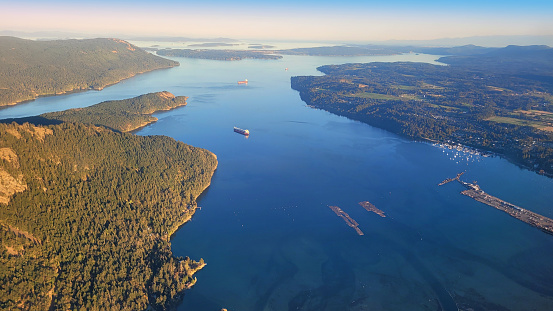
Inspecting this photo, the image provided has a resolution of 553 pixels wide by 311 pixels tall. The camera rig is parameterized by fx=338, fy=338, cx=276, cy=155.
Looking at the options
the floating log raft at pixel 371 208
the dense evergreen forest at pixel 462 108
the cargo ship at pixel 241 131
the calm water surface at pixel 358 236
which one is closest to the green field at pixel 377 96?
the dense evergreen forest at pixel 462 108

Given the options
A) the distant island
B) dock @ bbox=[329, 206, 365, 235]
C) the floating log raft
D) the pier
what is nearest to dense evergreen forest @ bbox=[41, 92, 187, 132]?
the distant island

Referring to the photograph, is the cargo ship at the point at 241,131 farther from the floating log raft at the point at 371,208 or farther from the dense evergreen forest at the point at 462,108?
the floating log raft at the point at 371,208

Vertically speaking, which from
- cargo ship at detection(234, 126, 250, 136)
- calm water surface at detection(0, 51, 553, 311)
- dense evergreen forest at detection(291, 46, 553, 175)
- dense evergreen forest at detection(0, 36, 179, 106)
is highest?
dense evergreen forest at detection(0, 36, 179, 106)

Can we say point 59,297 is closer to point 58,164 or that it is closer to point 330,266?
point 58,164

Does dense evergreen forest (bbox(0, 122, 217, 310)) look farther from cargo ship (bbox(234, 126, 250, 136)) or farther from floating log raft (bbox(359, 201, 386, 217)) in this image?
cargo ship (bbox(234, 126, 250, 136))

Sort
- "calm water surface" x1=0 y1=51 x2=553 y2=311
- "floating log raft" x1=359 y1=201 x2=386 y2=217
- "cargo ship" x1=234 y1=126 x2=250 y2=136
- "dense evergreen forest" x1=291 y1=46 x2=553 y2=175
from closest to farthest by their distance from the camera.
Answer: "calm water surface" x1=0 y1=51 x2=553 y2=311 < "floating log raft" x1=359 y1=201 x2=386 y2=217 < "dense evergreen forest" x1=291 y1=46 x2=553 y2=175 < "cargo ship" x1=234 y1=126 x2=250 y2=136

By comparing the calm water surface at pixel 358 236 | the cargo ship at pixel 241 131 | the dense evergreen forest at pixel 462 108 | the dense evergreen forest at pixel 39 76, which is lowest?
the calm water surface at pixel 358 236

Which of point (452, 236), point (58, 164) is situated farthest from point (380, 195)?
point (58, 164)

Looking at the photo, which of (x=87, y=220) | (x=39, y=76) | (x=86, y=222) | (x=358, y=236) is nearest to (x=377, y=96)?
(x=358, y=236)
